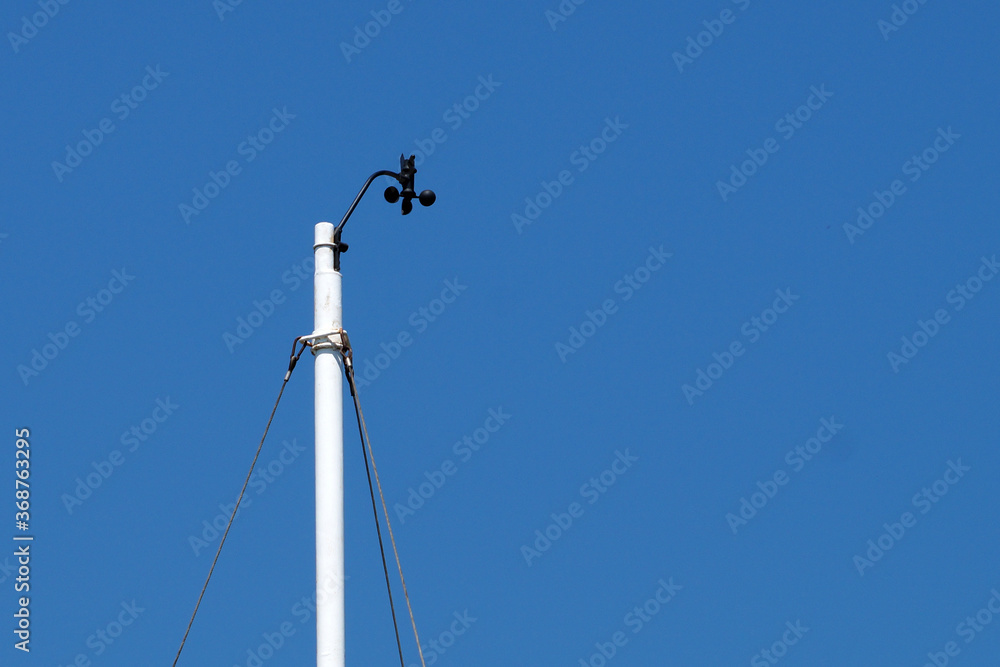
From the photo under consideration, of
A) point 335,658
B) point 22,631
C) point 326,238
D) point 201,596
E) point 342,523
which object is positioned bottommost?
point 335,658

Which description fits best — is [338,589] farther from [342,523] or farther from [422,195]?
[422,195]

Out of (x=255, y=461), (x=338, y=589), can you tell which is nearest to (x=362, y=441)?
(x=255, y=461)

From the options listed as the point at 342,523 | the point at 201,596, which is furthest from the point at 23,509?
the point at 342,523

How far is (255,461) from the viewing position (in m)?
12.2

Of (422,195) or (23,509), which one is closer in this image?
(422,195)

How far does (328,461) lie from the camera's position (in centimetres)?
1057

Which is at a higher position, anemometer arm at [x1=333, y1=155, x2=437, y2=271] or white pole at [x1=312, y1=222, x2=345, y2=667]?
anemometer arm at [x1=333, y1=155, x2=437, y2=271]

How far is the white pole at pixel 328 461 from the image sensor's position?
10336 millimetres

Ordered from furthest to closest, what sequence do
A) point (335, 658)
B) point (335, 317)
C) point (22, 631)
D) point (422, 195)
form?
point (22, 631)
point (422, 195)
point (335, 317)
point (335, 658)

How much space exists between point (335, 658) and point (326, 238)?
3314 mm

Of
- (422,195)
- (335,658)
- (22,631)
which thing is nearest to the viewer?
(335,658)

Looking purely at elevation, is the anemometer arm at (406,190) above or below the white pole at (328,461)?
above

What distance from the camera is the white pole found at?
33.9ft

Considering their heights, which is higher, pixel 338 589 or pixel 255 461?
pixel 255 461
